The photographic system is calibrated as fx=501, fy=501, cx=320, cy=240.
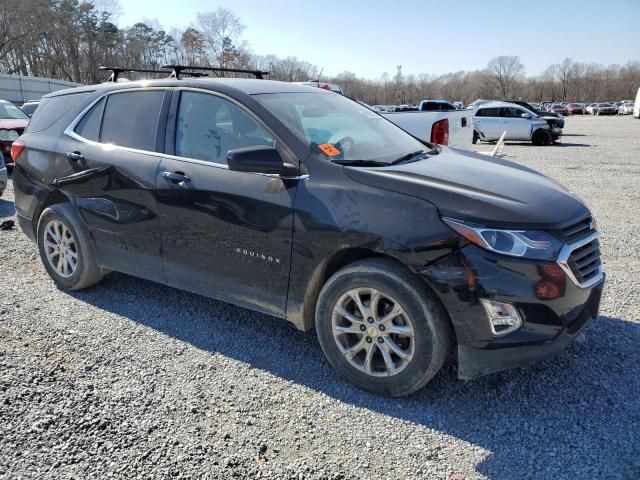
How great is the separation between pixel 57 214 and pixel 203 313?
1581mm

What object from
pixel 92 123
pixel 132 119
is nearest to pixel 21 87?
pixel 92 123

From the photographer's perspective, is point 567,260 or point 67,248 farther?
point 67,248

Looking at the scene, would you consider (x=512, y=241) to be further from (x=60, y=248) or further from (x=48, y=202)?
(x=48, y=202)

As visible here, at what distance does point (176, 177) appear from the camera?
3.51 meters

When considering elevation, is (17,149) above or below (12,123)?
below

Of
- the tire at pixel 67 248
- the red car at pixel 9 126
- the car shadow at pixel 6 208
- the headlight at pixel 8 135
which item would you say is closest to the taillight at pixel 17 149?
the tire at pixel 67 248

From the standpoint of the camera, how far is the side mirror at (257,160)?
117 inches

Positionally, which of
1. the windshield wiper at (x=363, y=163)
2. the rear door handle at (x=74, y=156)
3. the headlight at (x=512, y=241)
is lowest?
the headlight at (x=512, y=241)

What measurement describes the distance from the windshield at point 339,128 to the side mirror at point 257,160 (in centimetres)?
27

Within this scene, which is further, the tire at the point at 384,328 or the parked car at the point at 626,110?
the parked car at the point at 626,110

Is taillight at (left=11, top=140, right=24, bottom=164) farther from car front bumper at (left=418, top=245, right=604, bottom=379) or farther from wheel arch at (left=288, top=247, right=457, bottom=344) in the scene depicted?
car front bumper at (left=418, top=245, right=604, bottom=379)

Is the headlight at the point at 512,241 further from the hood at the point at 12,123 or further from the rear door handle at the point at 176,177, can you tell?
the hood at the point at 12,123

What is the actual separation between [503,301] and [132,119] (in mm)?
3046

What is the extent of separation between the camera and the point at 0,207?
26.2 ft
